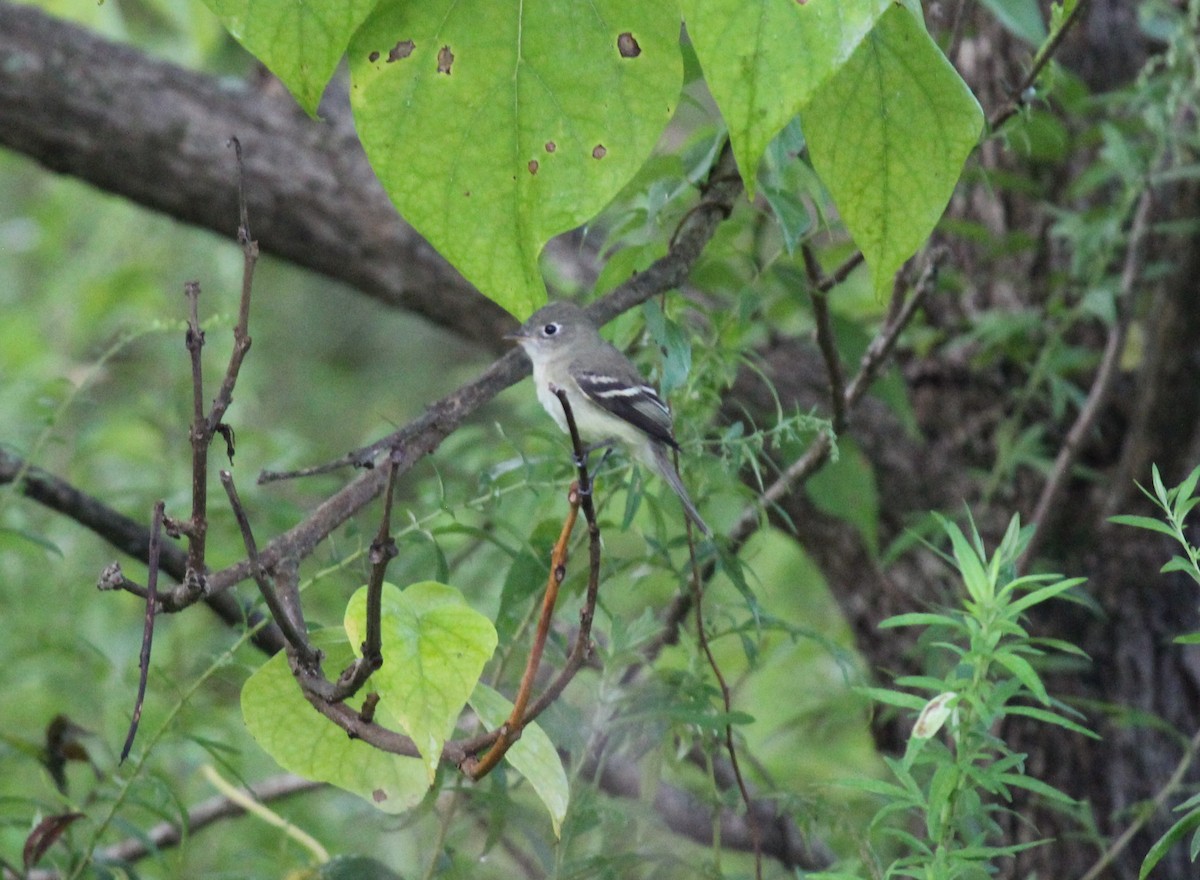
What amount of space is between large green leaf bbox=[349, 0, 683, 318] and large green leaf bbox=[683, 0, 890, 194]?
0.21 meters

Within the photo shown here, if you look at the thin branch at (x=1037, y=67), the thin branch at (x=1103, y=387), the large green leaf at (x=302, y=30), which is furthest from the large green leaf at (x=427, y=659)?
the thin branch at (x=1103, y=387)

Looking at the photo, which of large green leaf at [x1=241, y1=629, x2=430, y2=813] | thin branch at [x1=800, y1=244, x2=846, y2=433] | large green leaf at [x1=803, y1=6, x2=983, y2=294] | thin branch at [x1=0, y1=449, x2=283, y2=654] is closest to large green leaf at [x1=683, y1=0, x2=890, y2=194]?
large green leaf at [x1=803, y1=6, x2=983, y2=294]

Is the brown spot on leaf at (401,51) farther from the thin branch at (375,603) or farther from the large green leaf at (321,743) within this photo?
the large green leaf at (321,743)

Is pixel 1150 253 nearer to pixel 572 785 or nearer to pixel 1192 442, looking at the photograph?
pixel 1192 442

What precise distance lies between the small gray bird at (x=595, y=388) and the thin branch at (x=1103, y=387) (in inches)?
38.7

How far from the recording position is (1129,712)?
2.77 m

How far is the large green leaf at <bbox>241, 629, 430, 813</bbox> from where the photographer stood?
5.17 ft

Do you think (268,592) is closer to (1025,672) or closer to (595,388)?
(1025,672)

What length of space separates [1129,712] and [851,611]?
3.06 ft

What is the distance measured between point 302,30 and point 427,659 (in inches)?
25.4

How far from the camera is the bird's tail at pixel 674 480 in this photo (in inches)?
81.0

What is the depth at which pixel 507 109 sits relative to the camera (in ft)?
4.45

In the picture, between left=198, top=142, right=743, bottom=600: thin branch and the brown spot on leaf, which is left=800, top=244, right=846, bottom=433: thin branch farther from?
the brown spot on leaf

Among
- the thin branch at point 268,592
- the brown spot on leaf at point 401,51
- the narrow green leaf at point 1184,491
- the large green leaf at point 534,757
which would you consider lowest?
the narrow green leaf at point 1184,491
